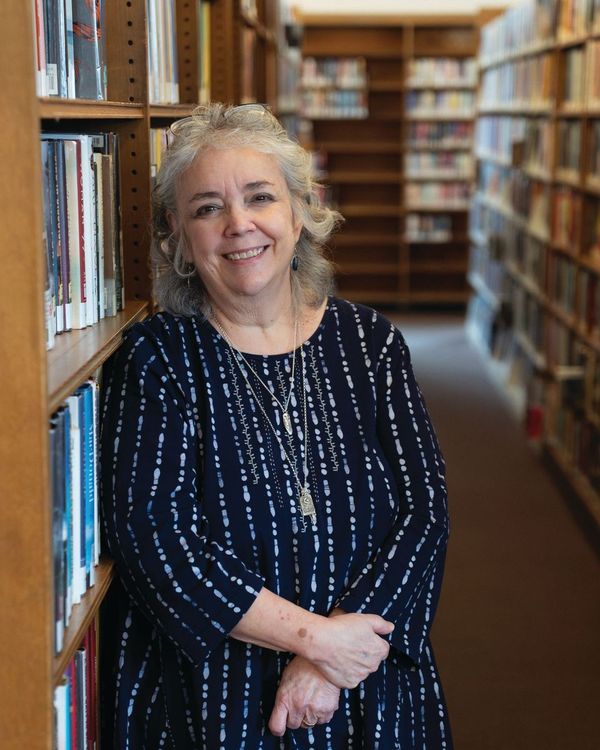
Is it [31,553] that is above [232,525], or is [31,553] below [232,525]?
above

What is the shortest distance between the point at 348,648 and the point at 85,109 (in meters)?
0.90

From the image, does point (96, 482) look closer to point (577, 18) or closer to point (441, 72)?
point (577, 18)

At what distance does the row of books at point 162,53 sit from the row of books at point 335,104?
23.4 feet

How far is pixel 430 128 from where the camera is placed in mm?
9547

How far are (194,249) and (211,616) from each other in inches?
24.0

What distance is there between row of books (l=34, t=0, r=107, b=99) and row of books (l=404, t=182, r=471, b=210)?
26.1 feet

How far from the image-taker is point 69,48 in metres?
1.67

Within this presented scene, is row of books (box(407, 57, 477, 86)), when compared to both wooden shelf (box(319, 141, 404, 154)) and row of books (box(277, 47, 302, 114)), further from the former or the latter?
row of books (box(277, 47, 302, 114))

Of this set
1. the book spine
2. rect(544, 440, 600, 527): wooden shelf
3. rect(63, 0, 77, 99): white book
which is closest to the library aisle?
rect(544, 440, 600, 527): wooden shelf

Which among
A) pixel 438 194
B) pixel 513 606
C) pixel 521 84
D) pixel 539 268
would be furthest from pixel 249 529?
pixel 438 194

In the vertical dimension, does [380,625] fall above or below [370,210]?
below

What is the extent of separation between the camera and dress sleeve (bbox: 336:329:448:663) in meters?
1.71

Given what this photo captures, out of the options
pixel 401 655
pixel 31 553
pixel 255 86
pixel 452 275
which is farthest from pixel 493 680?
pixel 452 275

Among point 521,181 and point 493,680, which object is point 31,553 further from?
point 521,181
